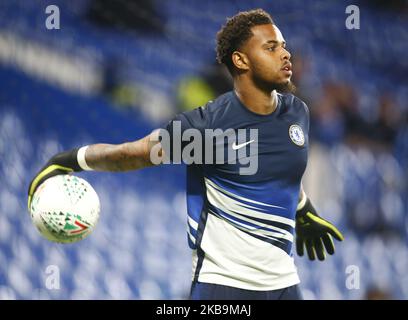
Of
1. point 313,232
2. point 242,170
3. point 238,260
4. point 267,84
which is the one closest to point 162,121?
point 313,232

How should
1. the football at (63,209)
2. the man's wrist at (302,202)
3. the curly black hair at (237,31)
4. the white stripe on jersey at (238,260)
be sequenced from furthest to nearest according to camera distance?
the man's wrist at (302,202), the curly black hair at (237,31), the football at (63,209), the white stripe on jersey at (238,260)

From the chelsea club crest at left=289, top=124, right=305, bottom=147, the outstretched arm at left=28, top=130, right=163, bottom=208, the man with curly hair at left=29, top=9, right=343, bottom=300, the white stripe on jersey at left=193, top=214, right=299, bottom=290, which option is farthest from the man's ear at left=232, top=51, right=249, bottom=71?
the white stripe on jersey at left=193, top=214, right=299, bottom=290

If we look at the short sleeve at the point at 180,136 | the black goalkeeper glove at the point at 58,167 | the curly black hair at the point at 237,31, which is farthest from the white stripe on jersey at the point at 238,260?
the curly black hair at the point at 237,31

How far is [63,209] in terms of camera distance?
366 centimetres

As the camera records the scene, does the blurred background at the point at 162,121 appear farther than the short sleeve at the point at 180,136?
Yes

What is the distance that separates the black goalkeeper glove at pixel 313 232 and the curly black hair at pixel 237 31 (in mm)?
855

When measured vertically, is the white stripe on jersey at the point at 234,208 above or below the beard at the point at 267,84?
below

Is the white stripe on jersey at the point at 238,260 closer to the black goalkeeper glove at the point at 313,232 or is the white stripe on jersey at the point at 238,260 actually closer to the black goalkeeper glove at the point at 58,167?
the black goalkeeper glove at the point at 313,232

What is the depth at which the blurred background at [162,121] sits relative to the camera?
6.85 meters

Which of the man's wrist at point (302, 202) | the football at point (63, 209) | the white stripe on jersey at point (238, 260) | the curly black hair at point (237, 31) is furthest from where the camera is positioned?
the man's wrist at point (302, 202)

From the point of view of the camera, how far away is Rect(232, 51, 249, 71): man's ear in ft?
12.3

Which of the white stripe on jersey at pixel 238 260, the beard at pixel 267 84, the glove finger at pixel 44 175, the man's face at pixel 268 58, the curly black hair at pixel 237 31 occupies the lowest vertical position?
the white stripe on jersey at pixel 238 260

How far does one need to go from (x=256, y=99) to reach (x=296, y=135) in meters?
0.25

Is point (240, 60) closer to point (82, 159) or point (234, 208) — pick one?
point (234, 208)
